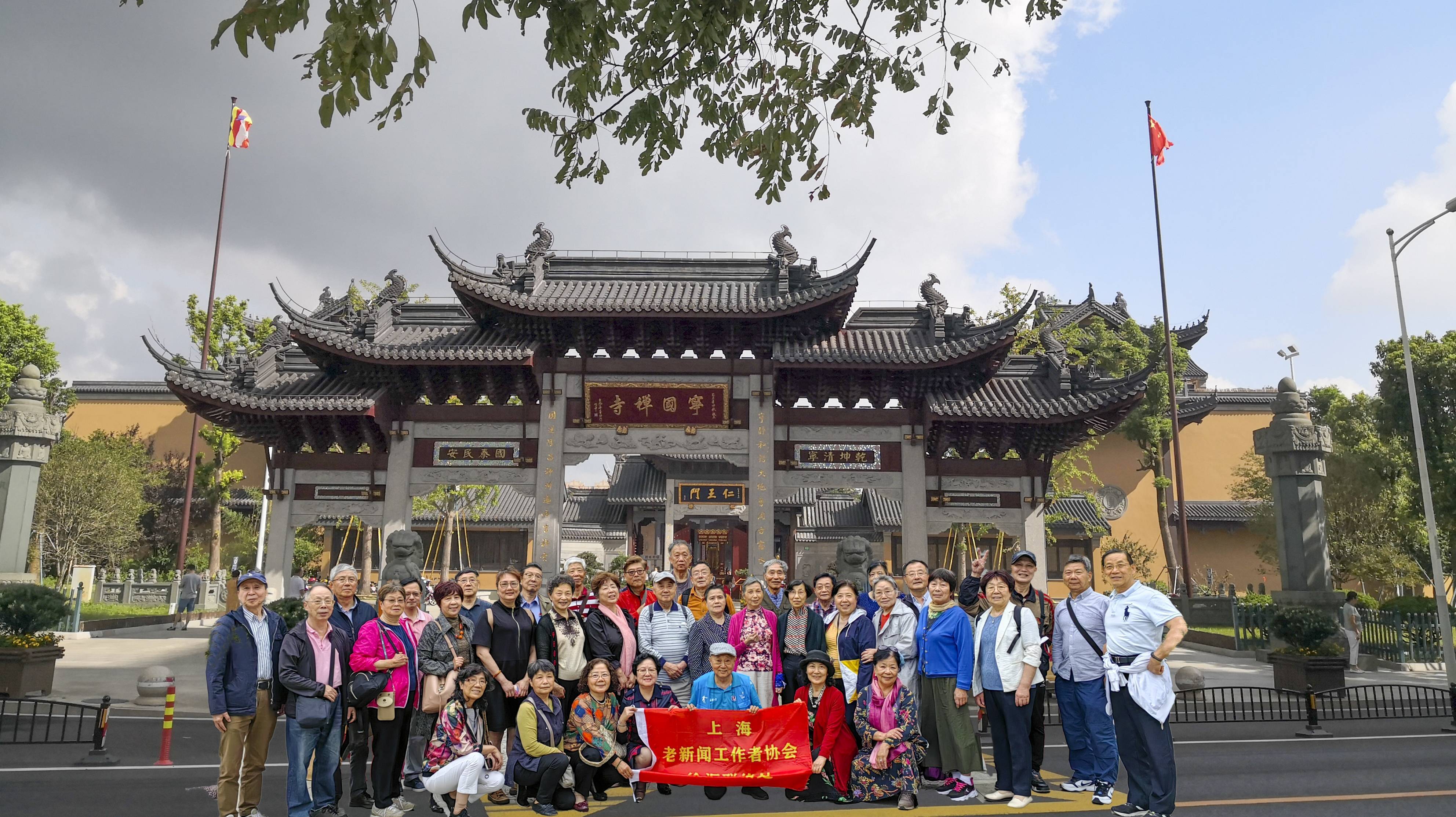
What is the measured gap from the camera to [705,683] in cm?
689

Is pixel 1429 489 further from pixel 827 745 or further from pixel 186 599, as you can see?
pixel 186 599

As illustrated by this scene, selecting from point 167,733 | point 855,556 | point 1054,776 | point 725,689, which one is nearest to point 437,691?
point 725,689

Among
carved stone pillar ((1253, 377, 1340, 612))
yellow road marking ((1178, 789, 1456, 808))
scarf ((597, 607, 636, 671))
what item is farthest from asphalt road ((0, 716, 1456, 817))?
carved stone pillar ((1253, 377, 1340, 612))

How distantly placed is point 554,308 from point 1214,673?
45.4 ft

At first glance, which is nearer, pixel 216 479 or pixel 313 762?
pixel 313 762

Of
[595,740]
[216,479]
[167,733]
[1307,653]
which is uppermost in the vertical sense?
[216,479]

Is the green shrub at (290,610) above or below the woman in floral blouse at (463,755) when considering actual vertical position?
above

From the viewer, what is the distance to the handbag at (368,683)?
6129 millimetres

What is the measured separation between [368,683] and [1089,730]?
5.60 meters

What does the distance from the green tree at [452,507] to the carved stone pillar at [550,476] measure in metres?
14.1

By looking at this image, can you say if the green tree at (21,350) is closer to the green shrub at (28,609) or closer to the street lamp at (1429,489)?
the green shrub at (28,609)

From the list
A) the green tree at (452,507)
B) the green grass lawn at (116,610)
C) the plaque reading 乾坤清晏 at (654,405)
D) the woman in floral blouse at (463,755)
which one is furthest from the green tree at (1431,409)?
the green grass lawn at (116,610)

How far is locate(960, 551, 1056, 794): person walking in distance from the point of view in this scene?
22.8ft

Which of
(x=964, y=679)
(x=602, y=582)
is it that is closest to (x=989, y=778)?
(x=964, y=679)
